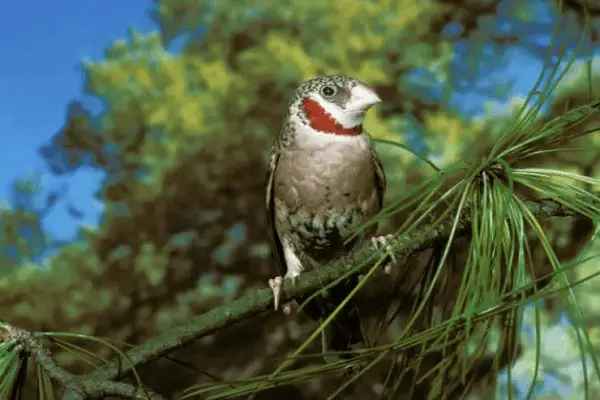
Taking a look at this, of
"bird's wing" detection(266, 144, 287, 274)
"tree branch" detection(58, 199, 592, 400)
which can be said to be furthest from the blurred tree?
"tree branch" detection(58, 199, 592, 400)

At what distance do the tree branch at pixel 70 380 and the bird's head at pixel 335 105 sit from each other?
19.2 inches

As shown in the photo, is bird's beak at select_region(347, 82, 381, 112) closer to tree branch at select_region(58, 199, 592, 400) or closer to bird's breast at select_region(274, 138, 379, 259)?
bird's breast at select_region(274, 138, 379, 259)

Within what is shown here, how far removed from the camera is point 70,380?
534 mm

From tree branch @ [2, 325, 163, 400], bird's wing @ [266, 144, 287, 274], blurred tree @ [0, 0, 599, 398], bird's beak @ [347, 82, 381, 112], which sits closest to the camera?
tree branch @ [2, 325, 163, 400]

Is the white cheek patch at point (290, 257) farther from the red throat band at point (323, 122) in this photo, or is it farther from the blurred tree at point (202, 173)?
the blurred tree at point (202, 173)

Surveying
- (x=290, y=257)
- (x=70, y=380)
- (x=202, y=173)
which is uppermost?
(x=202, y=173)

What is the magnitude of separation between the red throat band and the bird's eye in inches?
0.7

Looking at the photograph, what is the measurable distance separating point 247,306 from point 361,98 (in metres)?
0.41

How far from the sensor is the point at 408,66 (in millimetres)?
2504

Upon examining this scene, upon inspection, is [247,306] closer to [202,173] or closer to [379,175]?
[379,175]

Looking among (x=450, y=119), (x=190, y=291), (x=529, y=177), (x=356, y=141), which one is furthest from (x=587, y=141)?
(x=529, y=177)

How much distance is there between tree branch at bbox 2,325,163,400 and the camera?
525 mm

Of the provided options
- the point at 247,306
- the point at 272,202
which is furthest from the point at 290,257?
the point at 247,306

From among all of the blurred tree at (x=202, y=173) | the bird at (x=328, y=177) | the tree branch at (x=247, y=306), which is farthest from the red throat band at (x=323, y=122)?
the blurred tree at (x=202, y=173)
